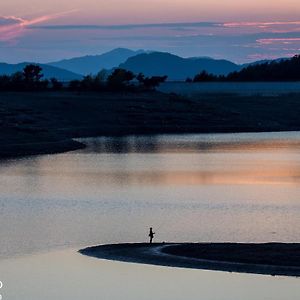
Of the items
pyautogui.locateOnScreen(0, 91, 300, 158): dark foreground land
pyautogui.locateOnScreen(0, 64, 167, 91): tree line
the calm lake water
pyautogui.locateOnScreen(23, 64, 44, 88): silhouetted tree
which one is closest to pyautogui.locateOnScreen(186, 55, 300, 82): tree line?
pyautogui.locateOnScreen(0, 64, 167, 91): tree line

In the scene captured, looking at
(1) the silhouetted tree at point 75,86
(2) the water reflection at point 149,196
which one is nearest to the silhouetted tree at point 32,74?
(1) the silhouetted tree at point 75,86

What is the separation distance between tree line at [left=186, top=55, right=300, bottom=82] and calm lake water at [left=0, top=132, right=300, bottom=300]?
179 feet

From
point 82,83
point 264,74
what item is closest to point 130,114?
point 82,83

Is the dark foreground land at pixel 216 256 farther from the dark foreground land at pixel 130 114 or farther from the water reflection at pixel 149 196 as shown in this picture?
the dark foreground land at pixel 130 114

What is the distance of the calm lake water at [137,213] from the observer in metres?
22.6

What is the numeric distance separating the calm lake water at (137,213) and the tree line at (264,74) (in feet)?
179

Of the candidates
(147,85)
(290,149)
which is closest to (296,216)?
(290,149)

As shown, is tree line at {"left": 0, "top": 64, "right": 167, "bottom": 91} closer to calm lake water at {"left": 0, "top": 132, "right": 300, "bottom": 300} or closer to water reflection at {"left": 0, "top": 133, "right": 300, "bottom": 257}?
water reflection at {"left": 0, "top": 133, "right": 300, "bottom": 257}

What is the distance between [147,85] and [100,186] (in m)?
56.1

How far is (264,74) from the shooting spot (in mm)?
120188

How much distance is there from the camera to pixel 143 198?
125 feet

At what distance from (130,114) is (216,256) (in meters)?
58.6

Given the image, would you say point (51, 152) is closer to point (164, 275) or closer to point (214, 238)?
point (214, 238)

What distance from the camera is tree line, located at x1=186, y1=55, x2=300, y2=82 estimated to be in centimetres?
11731
